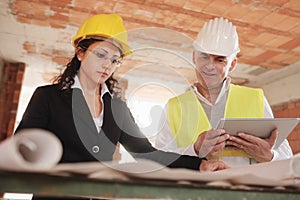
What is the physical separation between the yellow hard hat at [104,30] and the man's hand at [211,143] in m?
0.49

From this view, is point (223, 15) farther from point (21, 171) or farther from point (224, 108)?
point (21, 171)

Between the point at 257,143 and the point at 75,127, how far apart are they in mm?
698

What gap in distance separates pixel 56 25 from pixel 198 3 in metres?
1.65

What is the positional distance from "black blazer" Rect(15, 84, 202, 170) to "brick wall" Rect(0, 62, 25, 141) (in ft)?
12.5

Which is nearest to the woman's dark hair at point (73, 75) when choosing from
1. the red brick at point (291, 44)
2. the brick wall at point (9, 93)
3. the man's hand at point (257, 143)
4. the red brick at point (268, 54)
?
the man's hand at point (257, 143)

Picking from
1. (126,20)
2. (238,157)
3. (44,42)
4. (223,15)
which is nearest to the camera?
(238,157)

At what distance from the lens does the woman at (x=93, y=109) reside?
1.00 m

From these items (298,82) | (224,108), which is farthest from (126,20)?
(298,82)

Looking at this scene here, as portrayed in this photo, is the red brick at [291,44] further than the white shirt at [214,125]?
Yes

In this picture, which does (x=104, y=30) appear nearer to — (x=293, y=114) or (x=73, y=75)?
(x=73, y=75)

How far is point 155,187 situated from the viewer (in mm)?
403

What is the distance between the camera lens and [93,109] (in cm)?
115

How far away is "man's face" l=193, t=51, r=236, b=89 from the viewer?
5.20ft

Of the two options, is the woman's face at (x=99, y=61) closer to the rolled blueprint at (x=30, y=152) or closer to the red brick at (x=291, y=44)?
the rolled blueprint at (x=30, y=152)
